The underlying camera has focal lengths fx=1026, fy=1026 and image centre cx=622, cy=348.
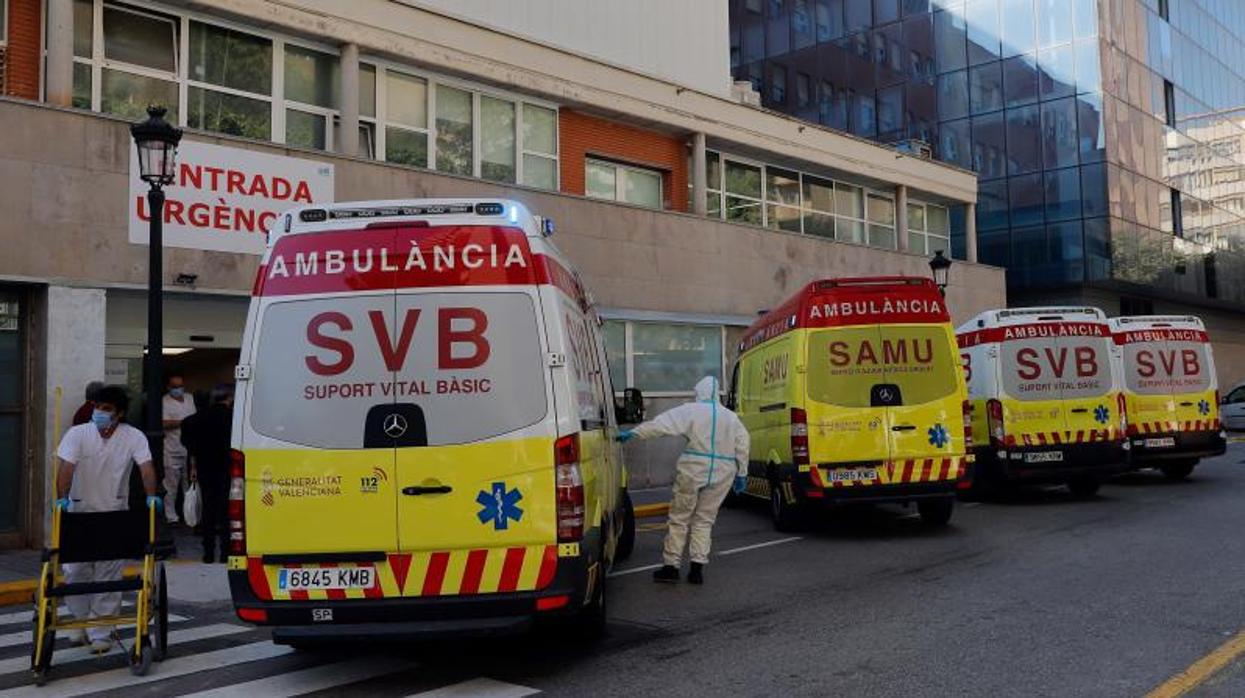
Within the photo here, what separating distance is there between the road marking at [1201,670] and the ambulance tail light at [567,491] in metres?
2.97

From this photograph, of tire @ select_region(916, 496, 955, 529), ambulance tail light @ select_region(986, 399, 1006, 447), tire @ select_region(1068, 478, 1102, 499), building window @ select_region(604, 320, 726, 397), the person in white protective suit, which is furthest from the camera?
building window @ select_region(604, 320, 726, 397)

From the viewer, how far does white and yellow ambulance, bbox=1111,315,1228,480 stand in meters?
16.0

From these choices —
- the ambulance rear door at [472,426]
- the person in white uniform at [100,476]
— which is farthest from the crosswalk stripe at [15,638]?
the ambulance rear door at [472,426]

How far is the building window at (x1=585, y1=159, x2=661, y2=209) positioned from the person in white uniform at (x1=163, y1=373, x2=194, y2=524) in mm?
8332

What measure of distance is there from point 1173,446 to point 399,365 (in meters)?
14.3

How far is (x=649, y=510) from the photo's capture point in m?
14.9

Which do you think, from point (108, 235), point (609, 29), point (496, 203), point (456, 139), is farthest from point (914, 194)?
point (496, 203)

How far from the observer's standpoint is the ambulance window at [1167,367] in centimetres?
1617

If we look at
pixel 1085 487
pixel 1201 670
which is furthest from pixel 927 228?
pixel 1201 670

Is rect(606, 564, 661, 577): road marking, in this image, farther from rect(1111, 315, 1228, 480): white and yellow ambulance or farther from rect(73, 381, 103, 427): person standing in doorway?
rect(1111, 315, 1228, 480): white and yellow ambulance

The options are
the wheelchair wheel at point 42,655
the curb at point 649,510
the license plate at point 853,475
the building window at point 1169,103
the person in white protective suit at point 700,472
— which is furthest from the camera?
the building window at point 1169,103

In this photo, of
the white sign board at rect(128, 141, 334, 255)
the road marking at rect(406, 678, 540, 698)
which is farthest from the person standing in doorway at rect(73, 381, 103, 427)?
the road marking at rect(406, 678, 540, 698)

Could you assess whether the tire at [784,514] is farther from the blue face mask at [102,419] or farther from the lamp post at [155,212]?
the blue face mask at [102,419]

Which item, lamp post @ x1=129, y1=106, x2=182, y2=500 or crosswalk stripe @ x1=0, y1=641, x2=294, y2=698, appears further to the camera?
lamp post @ x1=129, y1=106, x2=182, y2=500
